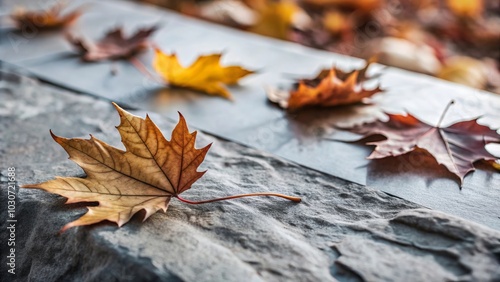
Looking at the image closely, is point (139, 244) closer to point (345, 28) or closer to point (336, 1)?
point (345, 28)

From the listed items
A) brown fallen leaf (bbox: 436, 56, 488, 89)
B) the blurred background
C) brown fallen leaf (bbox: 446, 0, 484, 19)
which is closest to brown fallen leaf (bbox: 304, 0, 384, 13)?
the blurred background

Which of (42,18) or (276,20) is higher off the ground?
(276,20)

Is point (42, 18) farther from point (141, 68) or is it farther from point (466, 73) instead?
point (466, 73)

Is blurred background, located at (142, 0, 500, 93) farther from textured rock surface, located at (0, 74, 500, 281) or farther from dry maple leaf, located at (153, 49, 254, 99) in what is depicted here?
textured rock surface, located at (0, 74, 500, 281)

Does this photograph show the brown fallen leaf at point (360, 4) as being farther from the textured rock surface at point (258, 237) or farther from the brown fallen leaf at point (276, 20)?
the textured rock surface at point (258, 237)

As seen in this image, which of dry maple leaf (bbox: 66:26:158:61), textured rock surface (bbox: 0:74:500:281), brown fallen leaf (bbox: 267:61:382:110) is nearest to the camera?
textured rock surface (bbox: 0:74:500:281)

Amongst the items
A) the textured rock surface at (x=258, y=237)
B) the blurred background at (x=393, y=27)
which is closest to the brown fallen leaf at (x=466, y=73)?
the blurred background at (x=393, y=27)

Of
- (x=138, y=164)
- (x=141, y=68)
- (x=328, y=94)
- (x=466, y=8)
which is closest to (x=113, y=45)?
(x=141, y=68)
